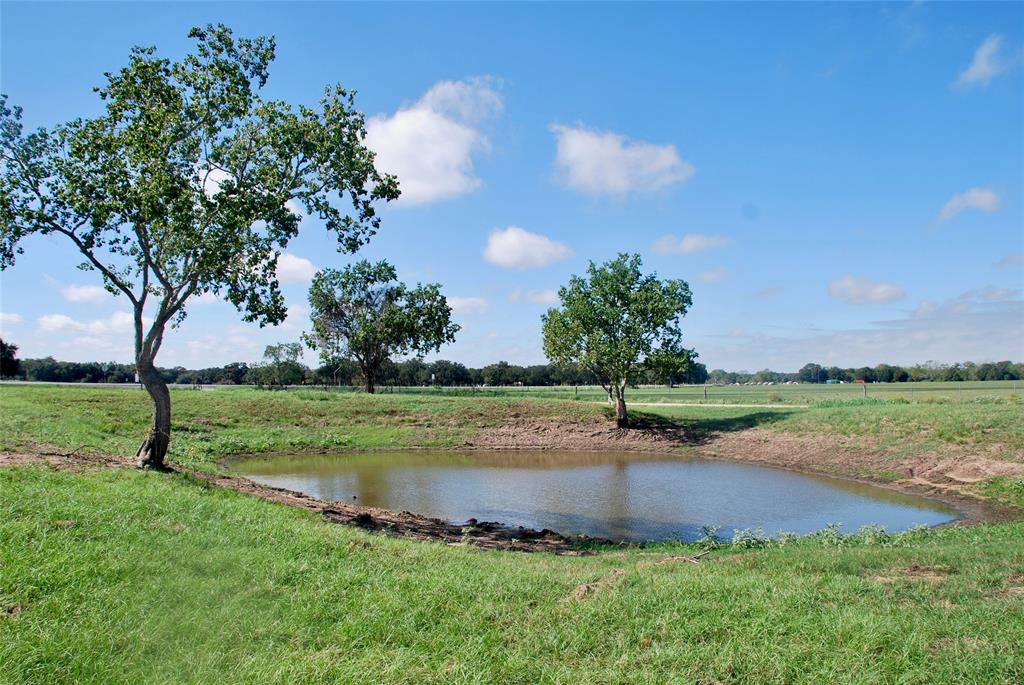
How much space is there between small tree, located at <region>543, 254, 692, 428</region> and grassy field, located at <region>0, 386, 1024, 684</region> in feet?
88.8

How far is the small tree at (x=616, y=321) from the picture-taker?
3825 centimetres

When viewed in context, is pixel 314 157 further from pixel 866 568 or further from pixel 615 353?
pixel 615 353

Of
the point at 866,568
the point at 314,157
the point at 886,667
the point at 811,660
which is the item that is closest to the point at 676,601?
the point at 811,660

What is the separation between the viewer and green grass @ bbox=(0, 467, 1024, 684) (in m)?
4.82

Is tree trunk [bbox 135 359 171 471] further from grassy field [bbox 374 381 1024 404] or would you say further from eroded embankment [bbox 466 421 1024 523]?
grassy field [bbox 374 381 1024 404]

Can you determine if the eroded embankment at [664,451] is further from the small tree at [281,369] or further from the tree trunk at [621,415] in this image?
the small tree at [281,369]

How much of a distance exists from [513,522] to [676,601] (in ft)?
36.1

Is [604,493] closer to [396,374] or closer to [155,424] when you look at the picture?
[155,424]

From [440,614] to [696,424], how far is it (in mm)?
35964

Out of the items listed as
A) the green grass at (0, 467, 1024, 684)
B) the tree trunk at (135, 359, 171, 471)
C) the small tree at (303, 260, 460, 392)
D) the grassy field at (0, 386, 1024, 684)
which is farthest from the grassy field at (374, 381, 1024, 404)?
the green grass at (0, 467, 1024, 684)

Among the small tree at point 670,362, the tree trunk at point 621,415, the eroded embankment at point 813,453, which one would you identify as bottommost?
the eroded embankment at point 813,453

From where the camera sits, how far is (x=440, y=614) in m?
6.01

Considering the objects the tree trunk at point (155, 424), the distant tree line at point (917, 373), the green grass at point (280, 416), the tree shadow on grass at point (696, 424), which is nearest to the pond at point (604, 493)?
the green grass at point (280, 416)

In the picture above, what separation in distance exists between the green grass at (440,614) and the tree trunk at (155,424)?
5.81m
